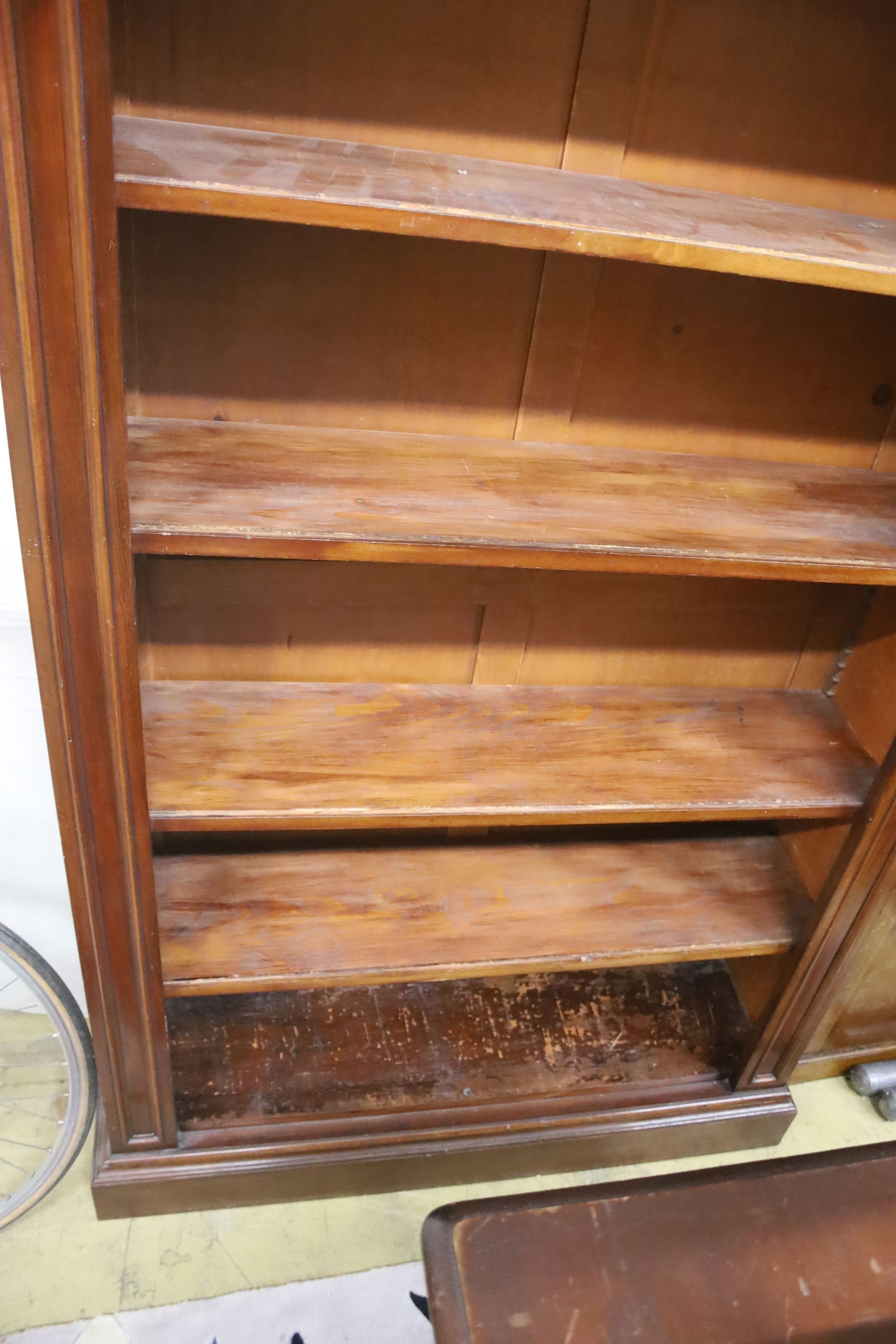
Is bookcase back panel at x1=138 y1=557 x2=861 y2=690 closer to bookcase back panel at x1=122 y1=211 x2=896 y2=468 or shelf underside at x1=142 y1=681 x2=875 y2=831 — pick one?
shelf underside at x1=142 y1=681 x2=875 y2=831

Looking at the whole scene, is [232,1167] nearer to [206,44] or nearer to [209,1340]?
[209,1340]

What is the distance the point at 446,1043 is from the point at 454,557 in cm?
113

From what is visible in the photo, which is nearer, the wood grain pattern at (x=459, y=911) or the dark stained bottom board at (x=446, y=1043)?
the wood grain pattern at (x=459, y=911)

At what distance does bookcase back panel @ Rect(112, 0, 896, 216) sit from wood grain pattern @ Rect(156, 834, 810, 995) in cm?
111

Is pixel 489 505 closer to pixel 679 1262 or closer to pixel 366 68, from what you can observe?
pixel 366 68

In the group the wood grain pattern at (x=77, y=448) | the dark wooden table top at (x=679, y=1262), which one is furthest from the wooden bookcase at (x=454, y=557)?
the dark wooden table top at (x=679, y=1262)

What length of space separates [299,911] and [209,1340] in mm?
721

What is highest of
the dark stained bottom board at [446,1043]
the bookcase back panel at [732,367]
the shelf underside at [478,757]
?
the bookcase back panel at [732,367]

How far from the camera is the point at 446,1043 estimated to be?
1771 mm

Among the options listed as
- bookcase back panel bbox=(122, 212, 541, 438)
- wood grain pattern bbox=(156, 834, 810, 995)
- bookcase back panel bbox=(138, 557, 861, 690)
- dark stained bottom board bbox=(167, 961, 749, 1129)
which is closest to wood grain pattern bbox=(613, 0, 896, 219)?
bookcase back panel bbox=(122, 212, 541, 438)

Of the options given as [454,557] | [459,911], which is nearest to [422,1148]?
[459,911]

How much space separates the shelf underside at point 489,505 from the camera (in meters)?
1.00

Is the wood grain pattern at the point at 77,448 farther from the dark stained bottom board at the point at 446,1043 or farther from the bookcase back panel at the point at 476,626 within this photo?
the dark stained bottom board at the point at 446,1043

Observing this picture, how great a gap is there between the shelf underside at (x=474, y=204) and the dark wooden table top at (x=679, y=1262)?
3.15 ft
